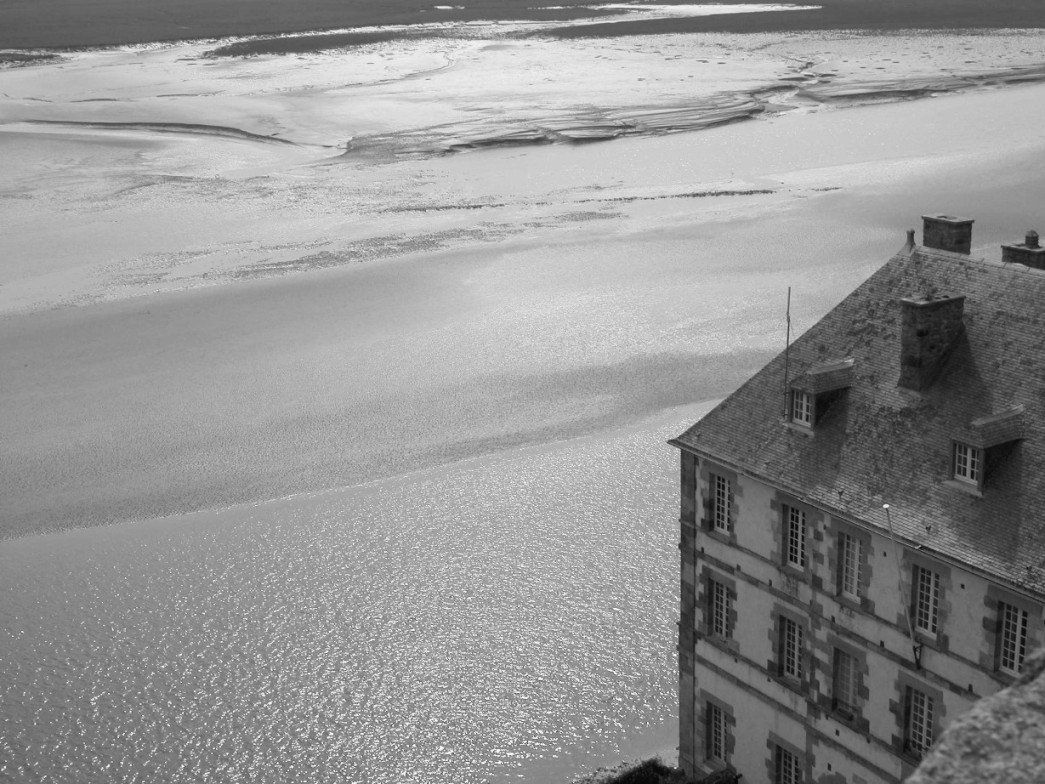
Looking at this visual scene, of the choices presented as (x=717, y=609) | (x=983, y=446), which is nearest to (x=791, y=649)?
(x=717, y=609)

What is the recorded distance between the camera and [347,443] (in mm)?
Answer: 36625

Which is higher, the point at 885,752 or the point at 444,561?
the point at 885,752

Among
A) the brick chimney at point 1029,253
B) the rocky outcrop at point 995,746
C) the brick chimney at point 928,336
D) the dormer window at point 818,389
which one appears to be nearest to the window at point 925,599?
the brick chimney at point 928,336

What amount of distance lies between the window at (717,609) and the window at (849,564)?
8.39ft

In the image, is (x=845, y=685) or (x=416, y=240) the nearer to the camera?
(x=845, y=685)

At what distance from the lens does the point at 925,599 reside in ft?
58.1

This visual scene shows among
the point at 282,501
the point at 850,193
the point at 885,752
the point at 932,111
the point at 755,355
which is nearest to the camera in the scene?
the point at 885,752

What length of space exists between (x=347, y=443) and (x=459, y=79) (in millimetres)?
54584

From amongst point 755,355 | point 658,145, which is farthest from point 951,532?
point 658,145

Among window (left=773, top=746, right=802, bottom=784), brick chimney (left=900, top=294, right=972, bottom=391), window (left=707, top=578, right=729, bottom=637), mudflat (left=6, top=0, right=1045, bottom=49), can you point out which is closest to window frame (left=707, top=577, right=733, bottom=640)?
window (left=707, top=578, right=729, bottom=637)

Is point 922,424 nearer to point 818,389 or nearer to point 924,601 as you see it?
point 818,389

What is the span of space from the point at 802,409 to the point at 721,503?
1.89 m

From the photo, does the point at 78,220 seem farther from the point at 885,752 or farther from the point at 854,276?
the point at 885,752

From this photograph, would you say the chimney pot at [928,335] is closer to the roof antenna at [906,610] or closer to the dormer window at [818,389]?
the dormer window at [818,389]
